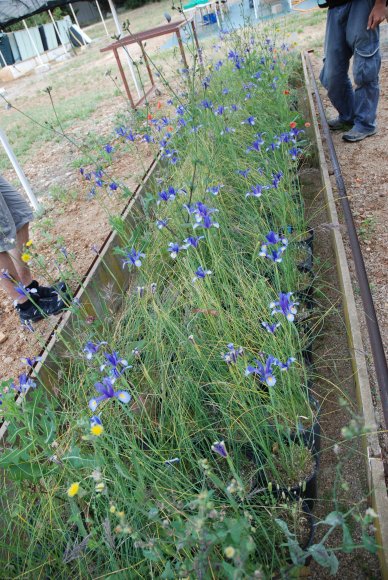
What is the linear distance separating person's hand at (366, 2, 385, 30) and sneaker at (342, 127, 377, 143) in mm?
646

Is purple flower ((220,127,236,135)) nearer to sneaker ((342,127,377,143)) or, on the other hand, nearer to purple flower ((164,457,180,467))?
sneaker ((342,127,377,143))

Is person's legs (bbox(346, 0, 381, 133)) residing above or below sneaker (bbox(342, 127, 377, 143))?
above

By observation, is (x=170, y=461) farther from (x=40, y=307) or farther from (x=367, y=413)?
(x=40, y=307)

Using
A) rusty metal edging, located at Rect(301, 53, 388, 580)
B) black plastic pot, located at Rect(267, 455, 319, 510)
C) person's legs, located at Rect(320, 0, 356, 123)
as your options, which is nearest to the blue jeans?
person's legs, located at Rect(320, 0, 356, 123)

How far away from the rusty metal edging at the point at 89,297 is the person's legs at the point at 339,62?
1531 mm

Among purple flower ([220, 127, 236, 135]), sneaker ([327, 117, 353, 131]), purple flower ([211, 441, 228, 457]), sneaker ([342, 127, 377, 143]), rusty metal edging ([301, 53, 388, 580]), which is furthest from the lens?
sneaker ([327, 117, 353, 131])

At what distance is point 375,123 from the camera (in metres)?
3.36

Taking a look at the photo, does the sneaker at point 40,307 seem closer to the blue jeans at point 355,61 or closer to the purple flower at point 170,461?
the purple flower at point 170,461

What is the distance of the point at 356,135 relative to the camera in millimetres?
3250

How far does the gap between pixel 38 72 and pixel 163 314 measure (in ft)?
50.3

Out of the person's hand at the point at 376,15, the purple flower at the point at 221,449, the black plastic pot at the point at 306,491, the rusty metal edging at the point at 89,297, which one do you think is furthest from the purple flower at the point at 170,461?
the person's hand at the point at 376,15

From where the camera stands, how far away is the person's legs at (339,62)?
3.05m

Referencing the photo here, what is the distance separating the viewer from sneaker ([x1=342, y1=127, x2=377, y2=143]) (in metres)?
3.24

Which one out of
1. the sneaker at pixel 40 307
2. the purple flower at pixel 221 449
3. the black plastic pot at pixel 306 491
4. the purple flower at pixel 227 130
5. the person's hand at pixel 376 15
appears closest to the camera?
the purple flower at pixel 221 449
